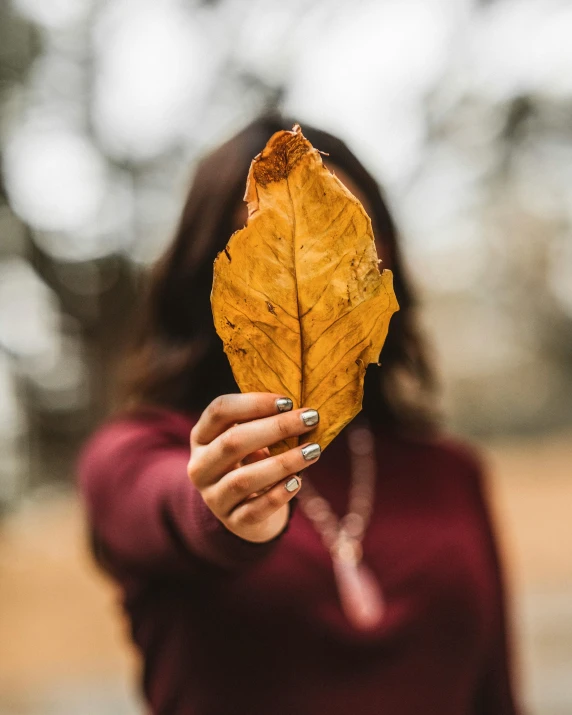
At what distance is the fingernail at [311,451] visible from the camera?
0.33 meters

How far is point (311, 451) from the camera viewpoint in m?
0.33

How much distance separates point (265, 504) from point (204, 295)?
0.24 metres

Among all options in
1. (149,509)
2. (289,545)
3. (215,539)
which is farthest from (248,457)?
(289,545)

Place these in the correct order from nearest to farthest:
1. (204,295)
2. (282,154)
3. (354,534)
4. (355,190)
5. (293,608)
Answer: (282,154)
(355,190)
(204,295)
(293,608)
(354,534)

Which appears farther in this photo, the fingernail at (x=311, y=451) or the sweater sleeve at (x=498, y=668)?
the sweater sleeve at (x=498, y=668)

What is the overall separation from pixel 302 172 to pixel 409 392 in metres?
0.86

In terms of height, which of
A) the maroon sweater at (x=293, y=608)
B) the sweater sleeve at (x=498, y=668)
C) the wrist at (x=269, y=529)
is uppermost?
the wrist at (x=269, y=529)

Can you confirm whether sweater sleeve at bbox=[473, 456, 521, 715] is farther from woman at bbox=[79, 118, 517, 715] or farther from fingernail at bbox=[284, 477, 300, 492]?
fingernail at bbox=[284, 477, 300, 492]

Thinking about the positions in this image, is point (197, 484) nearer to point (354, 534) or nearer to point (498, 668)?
point (354, 534)

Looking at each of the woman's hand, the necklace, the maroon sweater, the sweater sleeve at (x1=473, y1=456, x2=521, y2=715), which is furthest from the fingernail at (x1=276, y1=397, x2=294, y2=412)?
the sweater sleeve at (x1=473, y1=456, x2=521, y2=715)

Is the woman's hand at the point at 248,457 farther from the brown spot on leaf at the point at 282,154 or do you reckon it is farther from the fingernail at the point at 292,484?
the brown spot on leaf at the point at 282,154

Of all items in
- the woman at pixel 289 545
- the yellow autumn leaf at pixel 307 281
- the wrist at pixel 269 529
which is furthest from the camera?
the woman at pixel 289 545

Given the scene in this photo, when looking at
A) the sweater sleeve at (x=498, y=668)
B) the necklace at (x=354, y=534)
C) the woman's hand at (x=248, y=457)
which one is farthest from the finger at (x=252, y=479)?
the sweater sleeve at (x=498, y=668)

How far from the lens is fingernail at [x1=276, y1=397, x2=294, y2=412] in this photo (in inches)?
13.3
